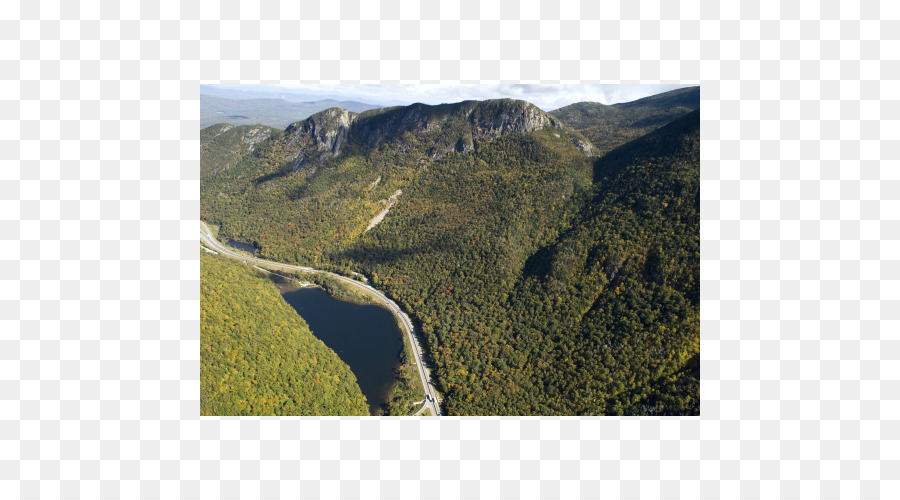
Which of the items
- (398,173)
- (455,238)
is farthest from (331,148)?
(455,238)

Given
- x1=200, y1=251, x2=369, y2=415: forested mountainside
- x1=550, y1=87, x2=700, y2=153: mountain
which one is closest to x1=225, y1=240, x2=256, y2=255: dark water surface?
x1=200, y1=251, x2=369, y2=415: forested mountainside

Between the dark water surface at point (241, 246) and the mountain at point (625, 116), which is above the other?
the mountain at point (625, 116)

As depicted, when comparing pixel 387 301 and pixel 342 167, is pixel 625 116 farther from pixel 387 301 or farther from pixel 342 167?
pixel 387 301

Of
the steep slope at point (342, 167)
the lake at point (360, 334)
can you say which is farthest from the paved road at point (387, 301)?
the steep slope at point (342, 167)

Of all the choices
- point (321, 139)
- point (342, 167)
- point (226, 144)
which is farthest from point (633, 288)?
point (226, 144)

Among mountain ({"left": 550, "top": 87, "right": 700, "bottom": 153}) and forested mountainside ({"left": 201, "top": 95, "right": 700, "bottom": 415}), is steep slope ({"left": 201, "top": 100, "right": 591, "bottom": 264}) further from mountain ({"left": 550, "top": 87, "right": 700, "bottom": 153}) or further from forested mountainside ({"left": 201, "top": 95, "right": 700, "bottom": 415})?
mountain ({"left": 550, "top": 87, "right": 700, "bottom": 153})

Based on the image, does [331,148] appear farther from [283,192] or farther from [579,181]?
[579,181]

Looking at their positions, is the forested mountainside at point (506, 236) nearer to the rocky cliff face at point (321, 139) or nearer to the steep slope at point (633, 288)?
the steep slope at point (633, 288)

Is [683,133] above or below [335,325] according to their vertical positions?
above
